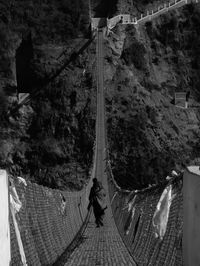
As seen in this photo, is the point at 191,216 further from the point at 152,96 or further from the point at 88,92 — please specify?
the point at 152,96

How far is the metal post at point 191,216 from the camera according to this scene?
680 centimetres

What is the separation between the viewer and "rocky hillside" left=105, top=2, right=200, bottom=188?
84188 millimetres

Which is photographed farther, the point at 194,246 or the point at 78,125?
the point at 78,125

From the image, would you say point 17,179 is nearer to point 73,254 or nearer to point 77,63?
point 73,254

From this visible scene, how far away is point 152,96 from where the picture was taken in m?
89.2

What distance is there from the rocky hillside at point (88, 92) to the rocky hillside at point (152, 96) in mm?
125

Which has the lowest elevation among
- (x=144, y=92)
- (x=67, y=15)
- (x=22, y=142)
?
(x=22, y=142)

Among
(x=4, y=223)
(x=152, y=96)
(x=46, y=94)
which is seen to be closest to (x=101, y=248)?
(x=4, y=223)

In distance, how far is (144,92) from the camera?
89.1m

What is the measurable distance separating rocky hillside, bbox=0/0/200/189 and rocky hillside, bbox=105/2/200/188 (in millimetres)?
125

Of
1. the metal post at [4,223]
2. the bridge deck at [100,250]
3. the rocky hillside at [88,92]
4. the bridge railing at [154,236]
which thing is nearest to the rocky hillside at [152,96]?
the rocky hillside at [88,92]

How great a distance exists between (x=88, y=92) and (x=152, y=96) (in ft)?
25.5

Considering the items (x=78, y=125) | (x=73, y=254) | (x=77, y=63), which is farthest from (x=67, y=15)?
(x=73, y=254)

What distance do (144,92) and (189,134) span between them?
740 cm
